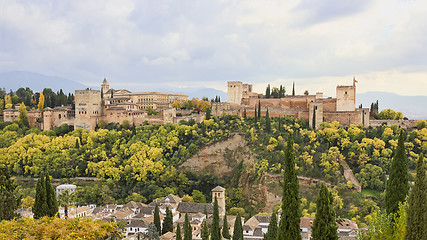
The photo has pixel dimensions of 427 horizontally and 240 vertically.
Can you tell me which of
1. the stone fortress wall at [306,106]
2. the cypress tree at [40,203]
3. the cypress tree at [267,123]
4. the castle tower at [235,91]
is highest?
the castle tower at [235,91]

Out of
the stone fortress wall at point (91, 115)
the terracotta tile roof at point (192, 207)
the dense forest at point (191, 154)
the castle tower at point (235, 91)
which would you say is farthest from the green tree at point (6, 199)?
the castle tower at point (235, 91)

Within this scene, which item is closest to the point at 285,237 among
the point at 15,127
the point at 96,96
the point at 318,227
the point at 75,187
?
the point at 318,227

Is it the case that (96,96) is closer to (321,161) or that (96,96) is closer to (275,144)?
(275,144)

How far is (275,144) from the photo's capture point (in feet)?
138

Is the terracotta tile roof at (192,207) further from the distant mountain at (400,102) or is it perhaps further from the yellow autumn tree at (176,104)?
the distant mountain at (400,102)

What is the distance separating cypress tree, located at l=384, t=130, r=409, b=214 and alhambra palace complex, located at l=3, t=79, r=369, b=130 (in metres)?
30.2

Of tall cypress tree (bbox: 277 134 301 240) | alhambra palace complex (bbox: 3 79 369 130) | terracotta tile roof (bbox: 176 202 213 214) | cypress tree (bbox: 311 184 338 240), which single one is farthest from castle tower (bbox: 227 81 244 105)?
cypress tree (bbox: 311 184 338 240)

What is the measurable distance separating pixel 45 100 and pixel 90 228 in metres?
50.4

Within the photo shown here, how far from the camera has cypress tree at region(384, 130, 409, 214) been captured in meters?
14.5

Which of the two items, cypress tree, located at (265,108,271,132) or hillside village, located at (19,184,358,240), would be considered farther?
cypress tree, located at (265,108,271,132)

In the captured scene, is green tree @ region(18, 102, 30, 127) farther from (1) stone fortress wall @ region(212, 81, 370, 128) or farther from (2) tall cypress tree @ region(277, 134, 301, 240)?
(2) tall cypress tree @ region(277, 134, 301, 240)

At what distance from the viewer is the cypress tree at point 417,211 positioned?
1115 cm

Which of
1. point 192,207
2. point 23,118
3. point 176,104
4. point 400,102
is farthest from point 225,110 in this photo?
point 400,102

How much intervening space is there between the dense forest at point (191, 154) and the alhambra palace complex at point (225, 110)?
143cm
